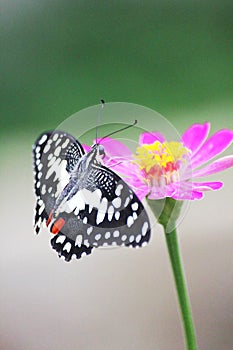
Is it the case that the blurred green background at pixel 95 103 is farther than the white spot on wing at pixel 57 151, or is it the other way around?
the blurred green background at pixel 95 103

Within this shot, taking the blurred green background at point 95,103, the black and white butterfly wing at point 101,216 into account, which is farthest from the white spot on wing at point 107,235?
the blurred green background at point 95,103

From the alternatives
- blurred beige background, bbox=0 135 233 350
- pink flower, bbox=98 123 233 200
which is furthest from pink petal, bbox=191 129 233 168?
blurred beige background, bbox=0 135 233 350

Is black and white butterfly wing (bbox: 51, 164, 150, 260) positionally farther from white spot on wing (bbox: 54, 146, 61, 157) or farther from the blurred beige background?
the blurred beige background

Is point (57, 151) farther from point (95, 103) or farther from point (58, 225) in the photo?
point (95, 103)

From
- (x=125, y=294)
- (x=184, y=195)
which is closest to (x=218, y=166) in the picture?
(x=184, y=195)

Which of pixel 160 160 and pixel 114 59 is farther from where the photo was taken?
pixel 114 59

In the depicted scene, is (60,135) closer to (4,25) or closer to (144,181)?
(144,181)

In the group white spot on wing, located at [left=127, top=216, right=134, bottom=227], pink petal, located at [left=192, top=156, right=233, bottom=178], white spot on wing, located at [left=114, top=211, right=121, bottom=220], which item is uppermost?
pink petal, located at [left=192, top=156, right=233, bottom=178]

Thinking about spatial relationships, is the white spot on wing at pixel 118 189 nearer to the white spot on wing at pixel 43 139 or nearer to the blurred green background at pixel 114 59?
the white spot on wing at pixel 43 139
